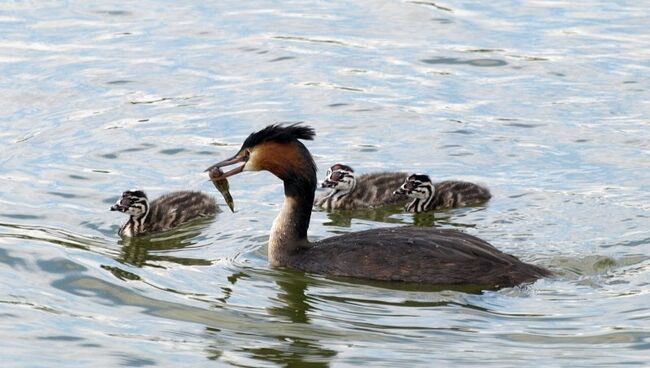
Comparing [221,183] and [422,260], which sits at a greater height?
[221,183]

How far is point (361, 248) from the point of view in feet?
41.0

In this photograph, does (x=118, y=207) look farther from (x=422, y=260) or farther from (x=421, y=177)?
(x=422, y=260)

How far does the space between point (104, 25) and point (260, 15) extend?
2.16 metres

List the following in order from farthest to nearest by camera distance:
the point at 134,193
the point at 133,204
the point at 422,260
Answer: the point at 134,193 → the point at 133,204 → the point at 422,260

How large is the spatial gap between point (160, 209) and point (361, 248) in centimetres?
266

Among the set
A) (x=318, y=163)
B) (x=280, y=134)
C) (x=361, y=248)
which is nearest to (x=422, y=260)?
(x=361, y=248)

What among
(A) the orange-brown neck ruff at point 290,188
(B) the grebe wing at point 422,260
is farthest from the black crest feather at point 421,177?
(B) the grebe wing at point 422,260

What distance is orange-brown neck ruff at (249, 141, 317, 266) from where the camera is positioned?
12906mm

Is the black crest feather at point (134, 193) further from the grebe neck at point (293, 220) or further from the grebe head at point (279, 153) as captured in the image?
the grebe neck at point (293, 220)

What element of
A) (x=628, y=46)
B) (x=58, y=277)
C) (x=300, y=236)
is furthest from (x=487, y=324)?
(x=628, y=46)

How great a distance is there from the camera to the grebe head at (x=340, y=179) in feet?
49.4

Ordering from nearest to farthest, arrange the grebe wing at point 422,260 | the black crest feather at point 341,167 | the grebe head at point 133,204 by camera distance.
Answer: the grebe wing at point 422,260
the grebe head at point 133,204
the black crest feather at point 341,167

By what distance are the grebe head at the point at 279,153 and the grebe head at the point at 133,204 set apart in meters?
1.43

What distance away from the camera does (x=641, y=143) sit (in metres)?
16.4
